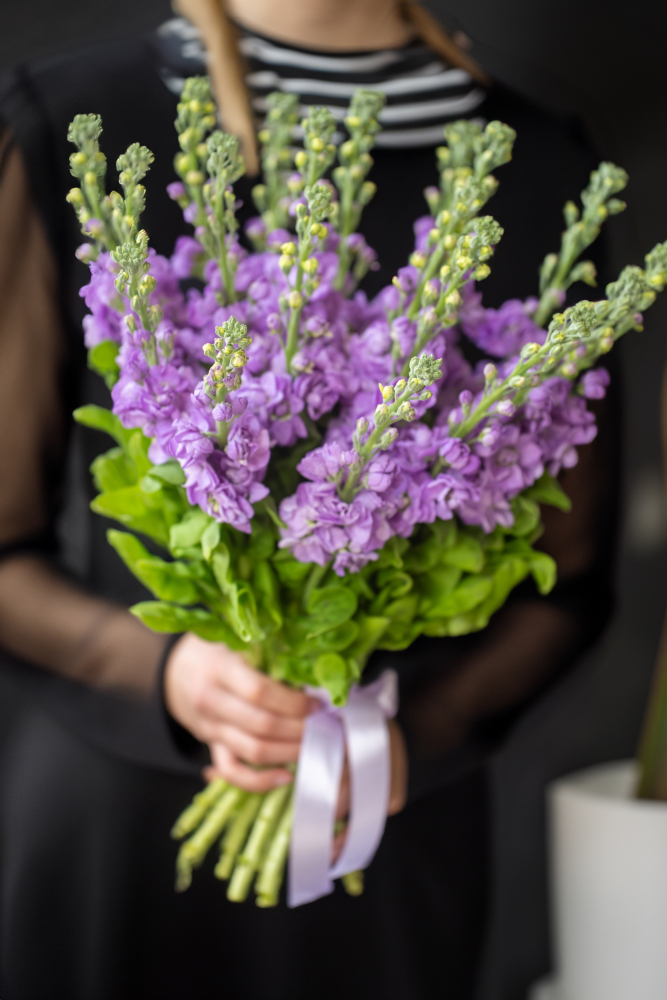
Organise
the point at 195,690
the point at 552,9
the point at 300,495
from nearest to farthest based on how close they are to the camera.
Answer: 1. the point at 300,495
2. the point at 195,690
3. the point at 552,9

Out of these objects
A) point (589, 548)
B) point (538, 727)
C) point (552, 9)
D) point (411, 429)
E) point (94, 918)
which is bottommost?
point (94, 918)

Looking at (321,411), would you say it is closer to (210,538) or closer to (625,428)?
(210,538)

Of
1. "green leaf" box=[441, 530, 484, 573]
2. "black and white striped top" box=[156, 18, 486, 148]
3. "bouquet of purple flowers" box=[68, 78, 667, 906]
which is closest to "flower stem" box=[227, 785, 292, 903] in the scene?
"bouquet of purple flowers" box=[68, 78, 667, 906]

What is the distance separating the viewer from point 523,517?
55cm

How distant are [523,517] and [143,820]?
1.36ft

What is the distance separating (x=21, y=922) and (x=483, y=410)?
0.56 metres

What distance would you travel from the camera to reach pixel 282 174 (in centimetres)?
64

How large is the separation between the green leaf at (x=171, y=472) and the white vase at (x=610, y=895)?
0.47 meters

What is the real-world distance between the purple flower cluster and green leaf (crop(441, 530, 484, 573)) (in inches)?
1.0

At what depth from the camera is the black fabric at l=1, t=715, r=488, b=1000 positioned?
67 cm

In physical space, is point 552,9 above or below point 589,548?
above

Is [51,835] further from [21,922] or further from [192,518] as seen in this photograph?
[192,518]

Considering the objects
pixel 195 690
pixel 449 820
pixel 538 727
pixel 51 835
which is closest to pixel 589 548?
pixel 538 727

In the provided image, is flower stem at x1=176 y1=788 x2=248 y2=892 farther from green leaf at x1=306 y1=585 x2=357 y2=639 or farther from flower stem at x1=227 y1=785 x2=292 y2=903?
green leaf at x1=306 y1=585 x2=357 y2=639
